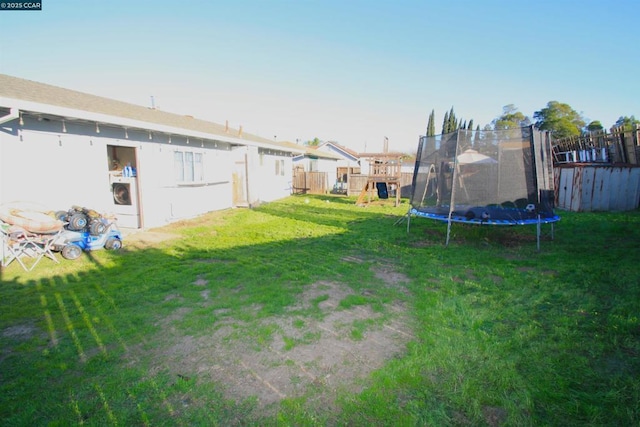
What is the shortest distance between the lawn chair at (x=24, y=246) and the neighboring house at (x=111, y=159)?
71 cm

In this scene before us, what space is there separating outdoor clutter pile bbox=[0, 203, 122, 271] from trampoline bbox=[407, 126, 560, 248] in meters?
7.50

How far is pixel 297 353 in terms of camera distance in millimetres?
3057

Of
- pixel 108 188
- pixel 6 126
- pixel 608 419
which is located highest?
pixel 6 126

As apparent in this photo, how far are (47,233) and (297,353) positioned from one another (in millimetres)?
5453

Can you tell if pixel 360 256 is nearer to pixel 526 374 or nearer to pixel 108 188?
pixel 526 374

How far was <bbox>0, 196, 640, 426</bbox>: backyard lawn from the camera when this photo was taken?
7.67ft

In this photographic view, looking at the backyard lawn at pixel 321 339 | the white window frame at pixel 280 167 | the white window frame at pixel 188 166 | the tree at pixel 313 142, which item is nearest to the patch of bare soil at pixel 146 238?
the backyard lawn at pixel 321 339

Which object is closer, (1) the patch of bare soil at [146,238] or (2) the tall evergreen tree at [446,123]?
(1) the patch of bare soil at [146,238]

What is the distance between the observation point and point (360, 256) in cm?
646

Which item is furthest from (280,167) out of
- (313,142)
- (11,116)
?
(313,142)

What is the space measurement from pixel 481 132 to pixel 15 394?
8.59 meters

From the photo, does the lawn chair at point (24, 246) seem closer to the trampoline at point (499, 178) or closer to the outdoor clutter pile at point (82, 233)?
the outdoor clutter pile at point (82, 233)

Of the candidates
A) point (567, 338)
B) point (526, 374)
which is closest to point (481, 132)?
point (567, 338)

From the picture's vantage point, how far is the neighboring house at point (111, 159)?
5.91m
